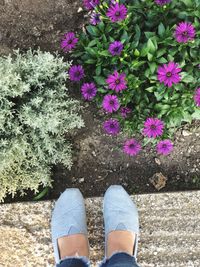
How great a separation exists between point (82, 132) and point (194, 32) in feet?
2.86

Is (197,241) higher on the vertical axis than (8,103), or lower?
lower

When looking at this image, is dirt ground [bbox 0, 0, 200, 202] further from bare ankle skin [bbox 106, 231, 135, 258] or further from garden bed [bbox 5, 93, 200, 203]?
bare ankle skin [bbox 106, 231, 135, 258]

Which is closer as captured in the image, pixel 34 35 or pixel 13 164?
pixel 13 164

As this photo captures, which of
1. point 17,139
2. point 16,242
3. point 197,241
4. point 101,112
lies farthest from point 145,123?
point 16,242

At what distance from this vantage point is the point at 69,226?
236 cm

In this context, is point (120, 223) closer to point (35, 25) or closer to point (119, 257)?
point (119, 257)

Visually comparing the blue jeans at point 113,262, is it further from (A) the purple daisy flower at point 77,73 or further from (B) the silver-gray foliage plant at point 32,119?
(A) the purple daisy flower at point 77,73

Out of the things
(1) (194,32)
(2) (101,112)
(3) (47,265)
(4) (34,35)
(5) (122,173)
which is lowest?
(3) (47,265)

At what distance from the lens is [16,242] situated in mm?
2355

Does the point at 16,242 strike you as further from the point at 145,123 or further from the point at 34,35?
the point at 34,35

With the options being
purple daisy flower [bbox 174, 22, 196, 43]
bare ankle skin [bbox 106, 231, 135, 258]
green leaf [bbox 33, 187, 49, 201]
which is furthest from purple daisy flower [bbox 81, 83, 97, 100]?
bare ankle skin [bbox 106, 231, 135, 258]

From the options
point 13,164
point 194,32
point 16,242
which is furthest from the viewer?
point 16,242

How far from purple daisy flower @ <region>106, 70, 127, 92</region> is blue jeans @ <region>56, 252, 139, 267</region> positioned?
0.83 metres

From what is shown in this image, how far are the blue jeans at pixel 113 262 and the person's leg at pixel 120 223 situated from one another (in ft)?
0.12
